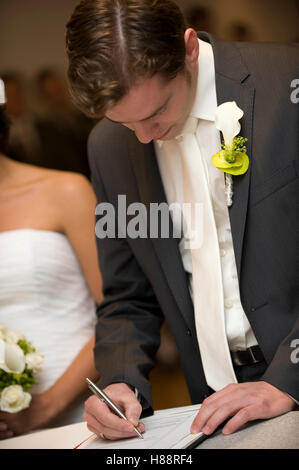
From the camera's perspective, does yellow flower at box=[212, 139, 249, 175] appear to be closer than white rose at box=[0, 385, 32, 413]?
Yes

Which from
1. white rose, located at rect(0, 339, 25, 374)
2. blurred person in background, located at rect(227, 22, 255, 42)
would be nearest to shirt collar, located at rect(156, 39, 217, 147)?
white rose, located at rect(0, 339, 25, 374)

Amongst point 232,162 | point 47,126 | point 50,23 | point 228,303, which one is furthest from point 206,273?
point 47,126

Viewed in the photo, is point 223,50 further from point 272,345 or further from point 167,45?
point 272,345

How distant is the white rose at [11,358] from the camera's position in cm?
226

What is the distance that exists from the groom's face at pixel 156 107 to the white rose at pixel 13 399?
3.47 ft

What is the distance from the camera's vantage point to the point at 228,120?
5.85ft

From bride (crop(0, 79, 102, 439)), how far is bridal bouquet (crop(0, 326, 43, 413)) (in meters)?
0.31

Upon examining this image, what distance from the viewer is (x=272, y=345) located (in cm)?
184

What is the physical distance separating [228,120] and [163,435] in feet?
2.74

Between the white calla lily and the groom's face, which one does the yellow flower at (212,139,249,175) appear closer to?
the white calla lily

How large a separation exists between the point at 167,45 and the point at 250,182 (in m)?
0.43

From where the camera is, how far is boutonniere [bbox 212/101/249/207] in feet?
5.82

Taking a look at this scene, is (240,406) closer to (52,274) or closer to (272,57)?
(272,57)
